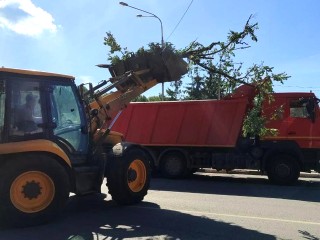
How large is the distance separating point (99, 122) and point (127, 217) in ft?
8.01

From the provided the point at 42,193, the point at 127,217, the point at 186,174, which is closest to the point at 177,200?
the point at 127,217

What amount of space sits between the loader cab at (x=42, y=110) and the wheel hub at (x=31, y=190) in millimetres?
746

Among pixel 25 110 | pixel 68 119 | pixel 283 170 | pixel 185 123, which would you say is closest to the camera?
pixel 25 110

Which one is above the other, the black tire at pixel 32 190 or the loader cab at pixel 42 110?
the loader cab at pixel 42 110

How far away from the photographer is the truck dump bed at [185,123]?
1455 centimetres

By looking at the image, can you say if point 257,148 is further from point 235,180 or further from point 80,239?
point 80,239

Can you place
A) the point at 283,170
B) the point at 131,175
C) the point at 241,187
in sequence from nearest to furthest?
the point at 131,175 → the point at 241,187 → the point at 283,170

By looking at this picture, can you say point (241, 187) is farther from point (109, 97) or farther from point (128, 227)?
point (128, 227)

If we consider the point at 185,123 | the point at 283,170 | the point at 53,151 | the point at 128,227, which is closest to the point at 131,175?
the point at 128,227

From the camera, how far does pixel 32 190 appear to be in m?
7.28

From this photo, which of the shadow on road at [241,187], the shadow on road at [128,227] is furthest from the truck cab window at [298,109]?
the shadow on road at [128,227]

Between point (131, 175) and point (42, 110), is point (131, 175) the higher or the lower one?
the lower one

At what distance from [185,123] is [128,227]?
8295 mm

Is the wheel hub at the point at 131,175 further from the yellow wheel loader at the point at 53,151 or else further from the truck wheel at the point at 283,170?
the truck wheel at the point at 283,170
